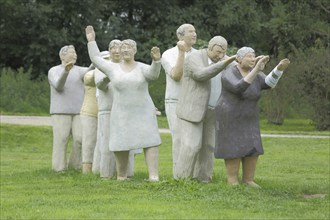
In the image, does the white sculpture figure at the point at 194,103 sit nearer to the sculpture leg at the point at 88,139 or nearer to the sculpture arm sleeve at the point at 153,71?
the sculpture arm sleeve at the point at 153,71

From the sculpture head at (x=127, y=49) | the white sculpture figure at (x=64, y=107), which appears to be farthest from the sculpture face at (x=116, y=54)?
the white sculpture figure at (x=64, y=107)

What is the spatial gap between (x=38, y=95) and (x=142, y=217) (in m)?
23.8

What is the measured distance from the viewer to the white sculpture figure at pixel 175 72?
43.1ft

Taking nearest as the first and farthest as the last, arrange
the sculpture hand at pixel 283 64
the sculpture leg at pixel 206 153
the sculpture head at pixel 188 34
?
the sculpture hand at pixel 283 64
the sculpture leg at pixel 206 153
the sculpture head at pixel 188 34

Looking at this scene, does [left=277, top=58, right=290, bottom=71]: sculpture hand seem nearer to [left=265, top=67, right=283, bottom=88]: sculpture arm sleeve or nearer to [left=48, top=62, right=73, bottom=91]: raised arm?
[left=265, top=67, right=283, bottom=88]: sculpture arm sleeve

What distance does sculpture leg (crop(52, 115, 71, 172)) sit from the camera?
52.1ft

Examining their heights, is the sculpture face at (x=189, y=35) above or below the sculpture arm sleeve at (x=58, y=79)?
above

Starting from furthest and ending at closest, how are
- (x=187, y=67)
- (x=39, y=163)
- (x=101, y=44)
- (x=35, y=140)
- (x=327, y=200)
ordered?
(x=101, y=44), (x=35, y=140), (x=39, y=163), (x=187, y=67), (x=327, y=200)

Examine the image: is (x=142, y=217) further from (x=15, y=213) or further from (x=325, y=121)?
(x=325, y=121)

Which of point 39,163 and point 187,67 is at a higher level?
point 187,67

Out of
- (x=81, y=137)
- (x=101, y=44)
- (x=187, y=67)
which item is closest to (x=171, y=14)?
(x=101, y=44)

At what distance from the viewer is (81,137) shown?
624 inches

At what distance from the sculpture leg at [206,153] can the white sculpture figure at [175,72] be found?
1.08 feet

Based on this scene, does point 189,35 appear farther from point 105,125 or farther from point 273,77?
point 105,125
